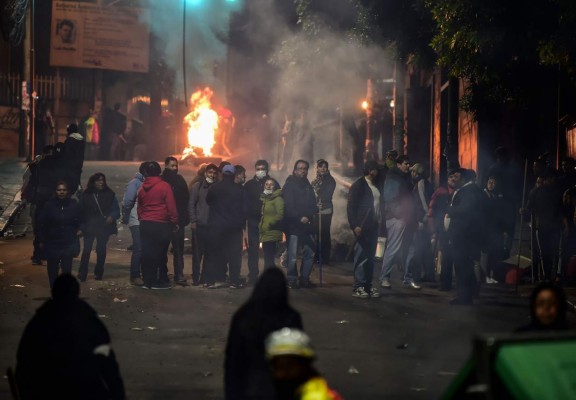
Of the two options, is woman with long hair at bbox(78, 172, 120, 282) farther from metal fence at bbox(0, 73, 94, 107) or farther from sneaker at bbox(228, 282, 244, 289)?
metal fence at bbox(0, 73, 94, 107)

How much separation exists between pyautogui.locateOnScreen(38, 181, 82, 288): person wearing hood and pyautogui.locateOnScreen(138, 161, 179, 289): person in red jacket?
4.28ft

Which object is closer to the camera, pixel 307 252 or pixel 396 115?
pixel 307 252

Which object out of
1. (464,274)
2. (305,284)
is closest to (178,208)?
(305,284)

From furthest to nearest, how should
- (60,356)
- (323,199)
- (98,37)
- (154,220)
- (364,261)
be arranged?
(98,37), (323,199), (154,220), (364,261), (60,356)

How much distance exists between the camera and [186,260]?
17.5m

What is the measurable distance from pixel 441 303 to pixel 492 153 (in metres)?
8.49

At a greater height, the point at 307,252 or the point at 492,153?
the point at 492,153

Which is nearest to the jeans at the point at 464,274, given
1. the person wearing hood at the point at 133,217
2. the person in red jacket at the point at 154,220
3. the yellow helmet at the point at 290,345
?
the person in red jacket at the point at 154,220

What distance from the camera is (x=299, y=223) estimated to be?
1480 cm

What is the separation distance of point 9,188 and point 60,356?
18.7 metres

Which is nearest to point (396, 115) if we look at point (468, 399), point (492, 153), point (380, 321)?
point (492, 153)

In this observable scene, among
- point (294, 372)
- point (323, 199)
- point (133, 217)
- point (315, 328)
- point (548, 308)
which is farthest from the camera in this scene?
point (323, 199)

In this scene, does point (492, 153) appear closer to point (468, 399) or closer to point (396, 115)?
point (396, 115)

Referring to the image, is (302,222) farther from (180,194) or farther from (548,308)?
(548,308)
